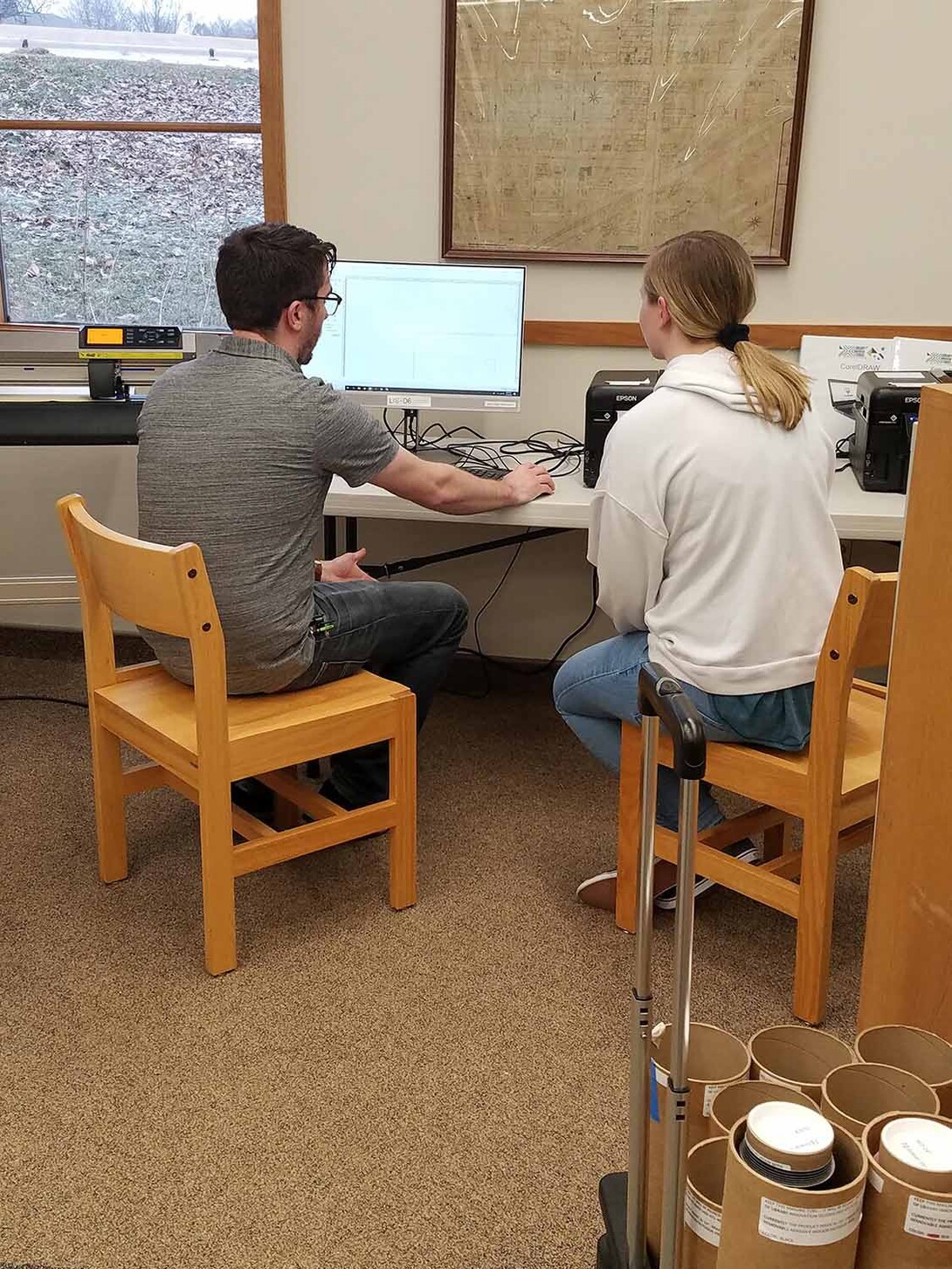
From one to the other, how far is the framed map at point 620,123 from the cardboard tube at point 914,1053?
2.35 m

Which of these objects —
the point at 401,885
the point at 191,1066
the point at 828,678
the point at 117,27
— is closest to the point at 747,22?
the point at 117,27

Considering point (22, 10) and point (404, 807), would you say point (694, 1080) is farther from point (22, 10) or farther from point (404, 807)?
point (22, 10)

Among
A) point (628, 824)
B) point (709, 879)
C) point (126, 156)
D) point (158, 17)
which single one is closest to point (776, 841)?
point (709, 879)

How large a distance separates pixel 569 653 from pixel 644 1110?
2.44 metres

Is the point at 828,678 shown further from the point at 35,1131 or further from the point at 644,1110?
the point at 35,1131

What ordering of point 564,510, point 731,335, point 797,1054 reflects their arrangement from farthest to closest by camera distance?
1. point 564,510
2. point 731,335
3. point 797,1054

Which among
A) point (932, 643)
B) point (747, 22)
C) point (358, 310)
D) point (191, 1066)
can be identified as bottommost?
point (191, 1066)

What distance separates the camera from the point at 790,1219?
3.18 ft

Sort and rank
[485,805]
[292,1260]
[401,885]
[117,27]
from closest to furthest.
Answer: [292,1260] < [401,885] < [485,805] < [117,27]

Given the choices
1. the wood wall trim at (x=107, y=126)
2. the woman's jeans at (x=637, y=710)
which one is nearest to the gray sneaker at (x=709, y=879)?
the woman's jeans at (x=637, y=710)

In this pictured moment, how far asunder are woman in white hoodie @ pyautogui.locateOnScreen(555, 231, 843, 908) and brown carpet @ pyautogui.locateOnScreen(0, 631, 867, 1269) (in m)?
0.52

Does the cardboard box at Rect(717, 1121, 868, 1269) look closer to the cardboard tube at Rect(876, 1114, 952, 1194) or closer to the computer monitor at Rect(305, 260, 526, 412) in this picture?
the cardboard tube at Rect(876, 1114, 952, 1194)

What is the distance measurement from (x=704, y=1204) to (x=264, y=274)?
165cm

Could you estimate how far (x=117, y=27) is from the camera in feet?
10.9
